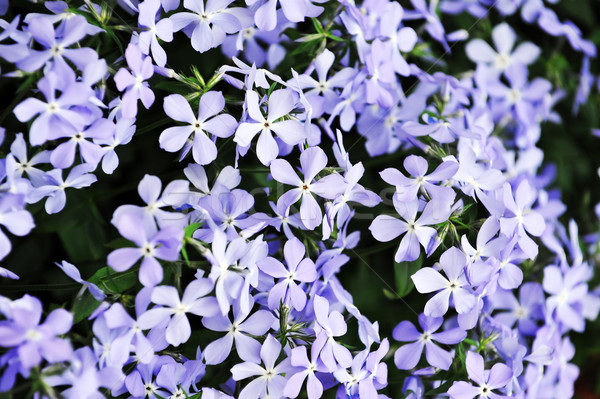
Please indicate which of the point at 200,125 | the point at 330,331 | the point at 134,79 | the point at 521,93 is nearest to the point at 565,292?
the point at 521,93

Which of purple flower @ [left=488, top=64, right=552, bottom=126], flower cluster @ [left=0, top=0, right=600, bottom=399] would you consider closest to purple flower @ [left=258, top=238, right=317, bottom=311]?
flower cluster @ [left=0, top=0, right=600, bottom=399]

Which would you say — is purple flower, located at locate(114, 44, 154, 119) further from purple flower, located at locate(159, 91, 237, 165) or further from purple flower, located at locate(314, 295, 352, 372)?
purple flower, located at locate(314, 295, 352, 372)

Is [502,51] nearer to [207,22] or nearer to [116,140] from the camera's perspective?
[207,22]

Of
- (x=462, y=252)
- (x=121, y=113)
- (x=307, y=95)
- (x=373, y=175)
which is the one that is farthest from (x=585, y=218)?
(x=121, y=113)

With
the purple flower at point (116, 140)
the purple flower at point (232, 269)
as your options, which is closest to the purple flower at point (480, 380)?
the purple flower at point (232, 269)

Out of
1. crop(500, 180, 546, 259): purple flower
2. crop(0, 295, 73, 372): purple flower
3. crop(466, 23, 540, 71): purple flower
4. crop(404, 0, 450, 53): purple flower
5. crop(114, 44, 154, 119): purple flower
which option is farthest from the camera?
crop(466, 23, 540, 71): purple flower

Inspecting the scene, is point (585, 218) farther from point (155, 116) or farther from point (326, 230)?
point (155, 116)

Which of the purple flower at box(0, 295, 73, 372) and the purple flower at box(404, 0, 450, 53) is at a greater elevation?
the purple flower at box(404, 0, 450, 53)
